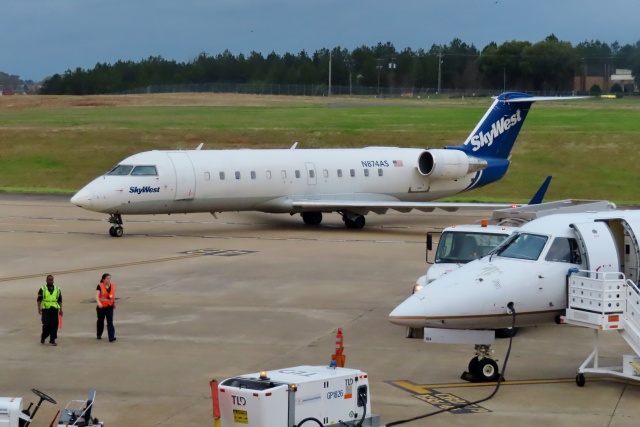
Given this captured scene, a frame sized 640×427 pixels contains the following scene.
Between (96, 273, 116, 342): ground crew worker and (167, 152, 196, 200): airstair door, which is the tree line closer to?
(167, 152, 196, 200): airstair door

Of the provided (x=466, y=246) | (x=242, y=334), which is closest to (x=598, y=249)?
(x=466, y=246)

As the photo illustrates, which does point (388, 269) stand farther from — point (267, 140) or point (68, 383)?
point (267, 140)

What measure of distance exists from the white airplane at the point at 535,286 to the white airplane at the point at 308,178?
18.2 metres

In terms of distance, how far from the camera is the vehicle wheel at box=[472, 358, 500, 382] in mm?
17250

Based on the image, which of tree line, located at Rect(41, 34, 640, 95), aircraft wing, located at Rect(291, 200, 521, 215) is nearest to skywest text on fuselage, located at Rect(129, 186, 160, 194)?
aircraft wing, located at Rect(291, 200, 521, 215)

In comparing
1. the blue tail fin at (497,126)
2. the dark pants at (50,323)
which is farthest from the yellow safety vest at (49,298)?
the blue tail fin at (497,126)

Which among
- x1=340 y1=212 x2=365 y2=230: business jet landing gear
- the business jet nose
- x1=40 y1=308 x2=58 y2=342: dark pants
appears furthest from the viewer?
x1=340 y1=212 x2=365 y2=230: business jet landing gear

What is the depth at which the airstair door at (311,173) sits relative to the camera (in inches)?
1486

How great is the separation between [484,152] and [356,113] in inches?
1885

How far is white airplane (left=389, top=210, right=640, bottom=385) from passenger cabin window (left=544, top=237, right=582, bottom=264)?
2 centimetres

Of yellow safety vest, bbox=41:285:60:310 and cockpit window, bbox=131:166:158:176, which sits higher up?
cockpit window, bbox=131:166:158:176

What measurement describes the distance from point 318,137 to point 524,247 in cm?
5231

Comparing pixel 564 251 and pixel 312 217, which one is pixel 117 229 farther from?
pixel 564 251

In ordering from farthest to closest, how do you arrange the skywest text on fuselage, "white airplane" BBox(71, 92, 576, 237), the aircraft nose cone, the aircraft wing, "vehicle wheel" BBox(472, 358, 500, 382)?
1. the aircraft wing
2. "white airplane" BBox(71, 92, 576, 237)
3. the skywest text on fuselage
4. the aircraft nose cone
5. "vehicle wheel" BBox(472, 358, 500, 382)
